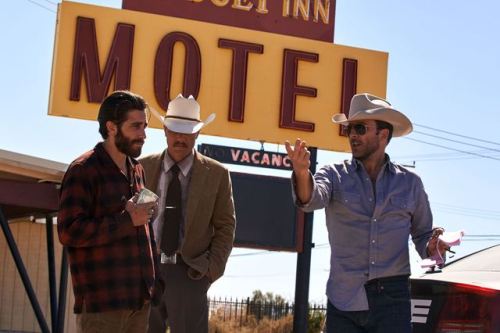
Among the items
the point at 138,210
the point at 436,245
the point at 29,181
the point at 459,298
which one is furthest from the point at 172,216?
the point at 29,181

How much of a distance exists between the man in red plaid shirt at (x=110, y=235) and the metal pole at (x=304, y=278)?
13.2 meters

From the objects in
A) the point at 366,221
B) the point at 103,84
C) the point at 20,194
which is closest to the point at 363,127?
the point at 366,221

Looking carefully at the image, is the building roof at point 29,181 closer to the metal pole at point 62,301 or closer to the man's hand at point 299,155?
the metal pole at point 62,301

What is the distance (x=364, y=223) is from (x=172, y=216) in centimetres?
153

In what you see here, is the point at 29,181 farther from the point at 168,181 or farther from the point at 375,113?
the point at 375,113

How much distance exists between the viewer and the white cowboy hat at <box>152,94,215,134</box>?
7.10 meters

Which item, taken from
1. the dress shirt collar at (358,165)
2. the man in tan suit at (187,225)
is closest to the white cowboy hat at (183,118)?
the man in tan suit at (187,225)

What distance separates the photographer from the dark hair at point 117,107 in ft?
18.1

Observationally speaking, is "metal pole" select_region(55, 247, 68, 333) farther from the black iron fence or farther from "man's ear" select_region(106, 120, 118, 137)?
the black iron fence

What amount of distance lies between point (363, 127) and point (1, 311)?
15.7 metres

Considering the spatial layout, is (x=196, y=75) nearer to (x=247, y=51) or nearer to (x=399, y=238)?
(x=247, y=51)

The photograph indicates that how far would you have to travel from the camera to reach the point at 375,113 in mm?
6031

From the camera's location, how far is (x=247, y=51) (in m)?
19.0

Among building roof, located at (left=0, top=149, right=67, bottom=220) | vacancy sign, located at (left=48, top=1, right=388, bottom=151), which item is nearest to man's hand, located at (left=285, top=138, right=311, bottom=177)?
building roof, located at (left=0, top=149, right=67, bottom=220)
